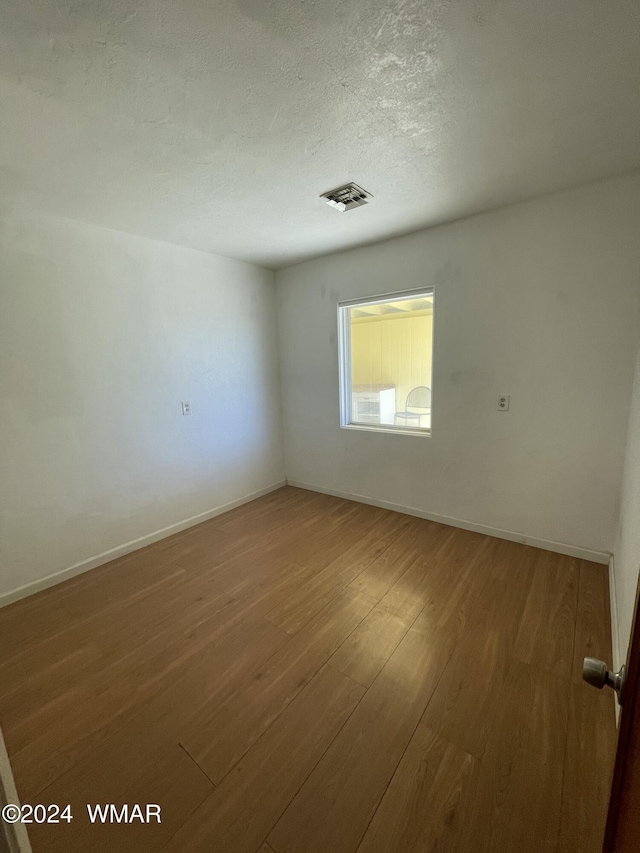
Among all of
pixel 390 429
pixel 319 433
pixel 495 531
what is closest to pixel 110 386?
pixel 319 433

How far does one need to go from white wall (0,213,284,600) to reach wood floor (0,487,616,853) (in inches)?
18.8

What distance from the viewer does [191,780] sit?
3.80 feet

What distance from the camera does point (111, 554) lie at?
2.57 m

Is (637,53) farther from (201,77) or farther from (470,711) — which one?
(470,711)

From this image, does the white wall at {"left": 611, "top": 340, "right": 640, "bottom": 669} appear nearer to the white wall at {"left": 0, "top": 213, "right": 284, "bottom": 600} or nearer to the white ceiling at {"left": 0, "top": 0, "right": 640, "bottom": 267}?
the white ceiling at {"left": 0, "top": 0, "right": 640, "bottom": 267}

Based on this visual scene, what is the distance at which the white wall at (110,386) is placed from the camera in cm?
209

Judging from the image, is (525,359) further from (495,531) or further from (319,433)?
(319,433)

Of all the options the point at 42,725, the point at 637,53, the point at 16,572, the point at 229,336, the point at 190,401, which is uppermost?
the point at 637,53

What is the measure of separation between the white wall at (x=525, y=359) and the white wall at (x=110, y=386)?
133 centimetres

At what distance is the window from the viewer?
3307mm

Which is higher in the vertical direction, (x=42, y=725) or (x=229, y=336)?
(x=229, y=336)

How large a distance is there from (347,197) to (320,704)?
106 inches

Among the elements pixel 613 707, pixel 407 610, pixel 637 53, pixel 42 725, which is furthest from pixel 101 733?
pixel 637 53

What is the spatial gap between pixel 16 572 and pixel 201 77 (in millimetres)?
2827
